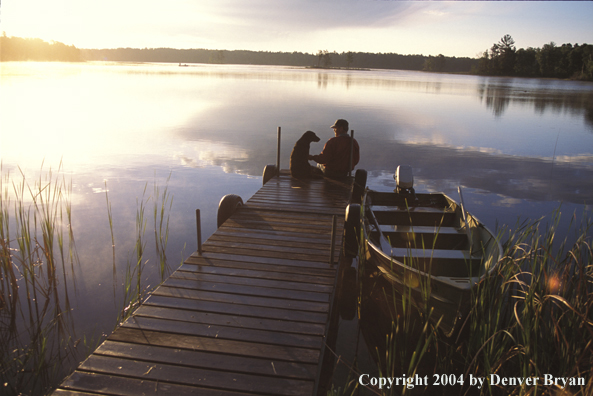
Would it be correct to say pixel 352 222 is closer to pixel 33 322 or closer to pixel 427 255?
pixel 427 255

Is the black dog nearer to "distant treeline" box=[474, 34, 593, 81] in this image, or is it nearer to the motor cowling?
the motor cowling

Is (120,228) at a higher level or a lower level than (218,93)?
lower

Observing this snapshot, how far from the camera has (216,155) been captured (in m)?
14.4

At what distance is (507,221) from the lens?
877 cm

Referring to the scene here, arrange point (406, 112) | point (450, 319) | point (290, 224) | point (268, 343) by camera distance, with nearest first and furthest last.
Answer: point (268, 343), point (450, 319), point (290, 224), point (406, 112)

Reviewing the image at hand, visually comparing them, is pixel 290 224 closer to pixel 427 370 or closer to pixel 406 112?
pixel 427 370

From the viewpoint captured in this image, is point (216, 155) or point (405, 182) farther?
point (216, 155)

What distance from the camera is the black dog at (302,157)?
848cm

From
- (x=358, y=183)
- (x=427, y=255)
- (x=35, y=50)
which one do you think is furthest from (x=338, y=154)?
(x=35, y=50)

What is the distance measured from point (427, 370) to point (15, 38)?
137927 mm

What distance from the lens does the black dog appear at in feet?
27.8

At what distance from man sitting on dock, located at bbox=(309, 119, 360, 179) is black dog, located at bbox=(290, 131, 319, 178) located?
0.74 ft

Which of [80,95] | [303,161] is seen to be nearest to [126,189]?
[303,161]

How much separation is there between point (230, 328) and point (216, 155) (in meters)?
11.6
